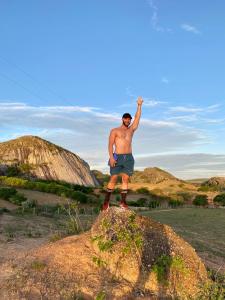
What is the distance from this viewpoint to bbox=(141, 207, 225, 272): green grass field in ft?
35.0

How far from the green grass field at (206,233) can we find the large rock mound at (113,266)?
3.23 ft

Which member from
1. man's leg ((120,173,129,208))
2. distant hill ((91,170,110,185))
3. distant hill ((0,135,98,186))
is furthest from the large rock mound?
distant hill ((91,170,110,185))

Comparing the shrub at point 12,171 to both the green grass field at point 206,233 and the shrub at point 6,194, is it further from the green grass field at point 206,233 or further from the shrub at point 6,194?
the green grass field at point 206,233

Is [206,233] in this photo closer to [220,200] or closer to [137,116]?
[137,116]

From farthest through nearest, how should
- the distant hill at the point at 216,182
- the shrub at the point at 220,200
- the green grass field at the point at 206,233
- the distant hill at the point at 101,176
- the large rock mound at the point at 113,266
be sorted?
the distant hill at the point at 216,182 → the distant hill at the point at 101,176 → the shrub at the point at 220,200 → the green grass field at the point at 206,233 → the large rock mound at the point at 113,266

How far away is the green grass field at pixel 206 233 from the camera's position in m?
10.7

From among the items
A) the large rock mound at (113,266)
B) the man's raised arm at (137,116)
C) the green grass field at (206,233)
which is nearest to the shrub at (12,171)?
the green grass field at (206,233)

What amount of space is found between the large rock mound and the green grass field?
0.98 meters

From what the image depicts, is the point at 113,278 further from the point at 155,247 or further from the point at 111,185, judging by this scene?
the point at 111,185

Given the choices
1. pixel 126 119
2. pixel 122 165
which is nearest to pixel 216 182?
pixel 126 119

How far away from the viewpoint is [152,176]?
57344mm

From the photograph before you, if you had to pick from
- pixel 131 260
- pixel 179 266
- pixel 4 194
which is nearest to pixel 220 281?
pixel 179 266

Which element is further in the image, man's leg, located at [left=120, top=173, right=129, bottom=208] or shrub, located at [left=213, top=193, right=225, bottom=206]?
shrub, located at [left=213, top=193, right=225, bottom=206]

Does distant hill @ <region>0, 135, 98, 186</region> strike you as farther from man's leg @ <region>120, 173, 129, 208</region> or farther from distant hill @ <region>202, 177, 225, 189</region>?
man's leg @ <region>120, 173, 129, 208</region>
